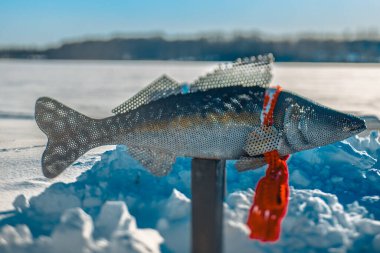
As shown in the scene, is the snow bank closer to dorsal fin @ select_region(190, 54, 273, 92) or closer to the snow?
the snow

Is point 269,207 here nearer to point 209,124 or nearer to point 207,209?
point 207,209

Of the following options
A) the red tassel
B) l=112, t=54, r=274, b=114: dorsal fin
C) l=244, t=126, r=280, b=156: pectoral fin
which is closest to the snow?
the red tassel

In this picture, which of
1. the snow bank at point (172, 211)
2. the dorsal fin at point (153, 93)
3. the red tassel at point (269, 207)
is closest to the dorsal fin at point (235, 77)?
the dorsal fin at point (153, 93)

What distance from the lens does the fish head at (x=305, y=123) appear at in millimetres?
2041

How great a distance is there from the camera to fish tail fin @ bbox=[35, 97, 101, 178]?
7.08ft

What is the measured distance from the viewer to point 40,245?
6.64 feet

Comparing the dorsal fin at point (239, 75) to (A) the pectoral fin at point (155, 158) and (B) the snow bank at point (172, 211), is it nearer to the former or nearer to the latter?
(A) the pectoral fin at point (155, 158)

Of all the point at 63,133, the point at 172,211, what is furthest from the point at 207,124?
the point at 63,133

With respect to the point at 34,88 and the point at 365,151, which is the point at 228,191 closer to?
the point at 365,151

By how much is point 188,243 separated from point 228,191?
61 centimetres

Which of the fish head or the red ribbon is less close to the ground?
the fish head

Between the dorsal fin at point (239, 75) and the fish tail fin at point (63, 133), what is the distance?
0.54 metres

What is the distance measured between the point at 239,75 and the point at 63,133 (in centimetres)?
88

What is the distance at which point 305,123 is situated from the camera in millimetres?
2039
